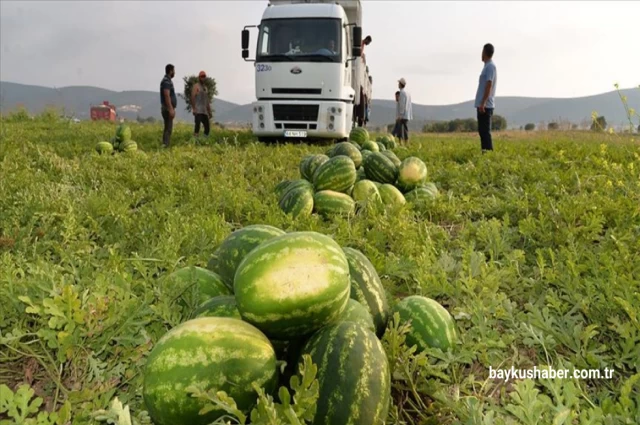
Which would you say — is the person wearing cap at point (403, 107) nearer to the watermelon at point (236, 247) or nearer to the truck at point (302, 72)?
the truck at point (302, 72)

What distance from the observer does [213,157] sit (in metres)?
8.72

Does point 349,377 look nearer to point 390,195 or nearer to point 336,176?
point 336,176

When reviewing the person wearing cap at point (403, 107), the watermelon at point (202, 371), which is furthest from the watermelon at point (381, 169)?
the person wearing cap at point (403, 107)

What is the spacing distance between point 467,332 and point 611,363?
0.67 meters

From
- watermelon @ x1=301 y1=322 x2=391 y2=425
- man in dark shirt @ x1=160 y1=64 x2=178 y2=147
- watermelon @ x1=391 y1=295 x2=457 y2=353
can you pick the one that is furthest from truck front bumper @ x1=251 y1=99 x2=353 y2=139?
watermelon @ x1=301 y1=322 x2=391 y2=425

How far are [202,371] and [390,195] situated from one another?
3.73 m

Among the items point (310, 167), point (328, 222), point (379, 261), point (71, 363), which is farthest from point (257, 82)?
point (71, 363)

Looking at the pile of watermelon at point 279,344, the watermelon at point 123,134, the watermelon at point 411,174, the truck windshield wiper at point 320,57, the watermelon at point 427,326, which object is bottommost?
the watermelon at point 427,326

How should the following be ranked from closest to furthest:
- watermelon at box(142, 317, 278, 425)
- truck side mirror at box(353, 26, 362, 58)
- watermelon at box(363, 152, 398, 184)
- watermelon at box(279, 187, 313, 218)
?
watermelon at box(142, 317, 278, 425) → watermelon at box(279, 187, 313, 218) → watermelon at box(363, 152, 398, 184) → truck side mirror at box(353, 26, 362, 58)

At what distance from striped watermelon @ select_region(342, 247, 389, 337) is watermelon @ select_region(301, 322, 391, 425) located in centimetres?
43

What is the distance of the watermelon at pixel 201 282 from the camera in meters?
2.27

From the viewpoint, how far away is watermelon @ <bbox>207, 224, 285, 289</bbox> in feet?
7.89

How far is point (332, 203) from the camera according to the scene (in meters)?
4.57

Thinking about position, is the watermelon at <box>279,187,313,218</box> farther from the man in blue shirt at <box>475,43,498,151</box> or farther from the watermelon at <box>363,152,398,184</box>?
the man in blue shirt at <box>475,43,498,151</box>
